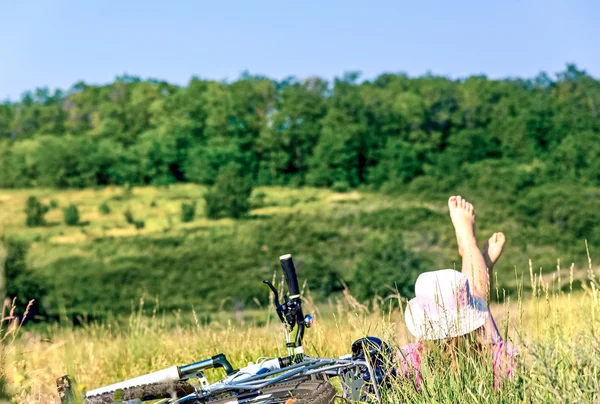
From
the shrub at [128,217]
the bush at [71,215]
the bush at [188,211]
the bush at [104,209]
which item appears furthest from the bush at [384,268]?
the bush at [104,209]

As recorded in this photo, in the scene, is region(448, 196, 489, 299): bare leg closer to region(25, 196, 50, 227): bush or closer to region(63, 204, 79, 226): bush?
region(63, 204, 79, 226): bush

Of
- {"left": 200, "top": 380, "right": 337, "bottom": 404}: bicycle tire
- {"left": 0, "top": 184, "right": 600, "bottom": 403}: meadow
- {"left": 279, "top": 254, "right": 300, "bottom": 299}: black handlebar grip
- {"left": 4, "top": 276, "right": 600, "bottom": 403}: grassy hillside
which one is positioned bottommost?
{"left": 0, "top": 184, "right": 600, "bottom": 403}: meadow

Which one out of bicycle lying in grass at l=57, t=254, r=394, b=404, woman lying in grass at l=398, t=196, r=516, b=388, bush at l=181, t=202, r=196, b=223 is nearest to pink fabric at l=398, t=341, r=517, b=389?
woman lying in grass at l=398, t=196, r=516, b=388

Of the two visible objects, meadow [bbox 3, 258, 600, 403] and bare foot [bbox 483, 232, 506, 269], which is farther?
bare foot [bbox 483, 232, 506, 269]

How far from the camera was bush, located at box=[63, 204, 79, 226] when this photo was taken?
89.0m

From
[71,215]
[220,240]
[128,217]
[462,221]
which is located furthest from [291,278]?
[128,217]

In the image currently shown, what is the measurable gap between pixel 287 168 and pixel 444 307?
90.1 meters

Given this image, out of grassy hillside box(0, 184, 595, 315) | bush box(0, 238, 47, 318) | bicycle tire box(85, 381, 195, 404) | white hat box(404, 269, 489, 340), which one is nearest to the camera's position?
bicycle tire box(85, 381, 195, 404)

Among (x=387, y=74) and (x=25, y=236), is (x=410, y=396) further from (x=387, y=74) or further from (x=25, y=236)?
(x=387, y=74)

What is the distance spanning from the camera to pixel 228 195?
291ft

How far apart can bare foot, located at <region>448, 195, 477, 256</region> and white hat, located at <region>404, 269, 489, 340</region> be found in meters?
0.72

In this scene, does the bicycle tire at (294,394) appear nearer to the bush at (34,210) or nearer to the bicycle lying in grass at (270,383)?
the bicycle lying in grass at (270,383)

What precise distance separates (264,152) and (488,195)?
25274mm

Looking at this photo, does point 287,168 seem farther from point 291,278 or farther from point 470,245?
point 291,278
